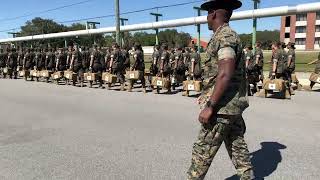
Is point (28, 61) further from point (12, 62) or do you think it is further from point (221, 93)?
point (221, 93)

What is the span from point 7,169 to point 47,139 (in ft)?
5.52

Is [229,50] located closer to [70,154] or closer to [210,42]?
[210,42]

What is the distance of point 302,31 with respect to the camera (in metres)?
87.2

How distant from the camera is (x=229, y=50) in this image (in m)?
3.51

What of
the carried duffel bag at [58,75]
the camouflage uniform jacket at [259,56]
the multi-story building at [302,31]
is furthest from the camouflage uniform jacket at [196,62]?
the multi-story building at [302,31]

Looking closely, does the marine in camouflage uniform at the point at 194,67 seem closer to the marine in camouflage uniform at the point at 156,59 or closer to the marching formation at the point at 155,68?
the marching formation at the point at 155,68

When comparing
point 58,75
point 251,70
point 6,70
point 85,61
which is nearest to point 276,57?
point 251,70

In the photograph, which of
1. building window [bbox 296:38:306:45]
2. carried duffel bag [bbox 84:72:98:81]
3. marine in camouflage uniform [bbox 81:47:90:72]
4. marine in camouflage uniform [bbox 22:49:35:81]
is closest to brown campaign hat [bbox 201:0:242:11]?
carried duffel bag [bbox 84:72:98:81]

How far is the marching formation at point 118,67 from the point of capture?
1366 centimetres

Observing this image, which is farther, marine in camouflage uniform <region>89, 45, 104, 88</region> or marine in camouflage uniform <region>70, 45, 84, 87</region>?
marine in camouflage uniform <region>70, 45, 84, 87</region>

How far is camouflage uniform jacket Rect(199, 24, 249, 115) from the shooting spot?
141 inches

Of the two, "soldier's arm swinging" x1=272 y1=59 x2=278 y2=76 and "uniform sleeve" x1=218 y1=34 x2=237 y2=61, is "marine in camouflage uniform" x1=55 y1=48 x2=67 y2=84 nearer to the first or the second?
"soldier's arm swinging" x1=272 y1=59 x2=278 y2=76

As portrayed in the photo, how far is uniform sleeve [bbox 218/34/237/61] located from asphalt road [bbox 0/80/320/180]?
1859 millimetres

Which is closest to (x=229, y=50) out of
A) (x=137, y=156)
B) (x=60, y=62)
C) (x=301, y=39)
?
(x=137, y=156)
